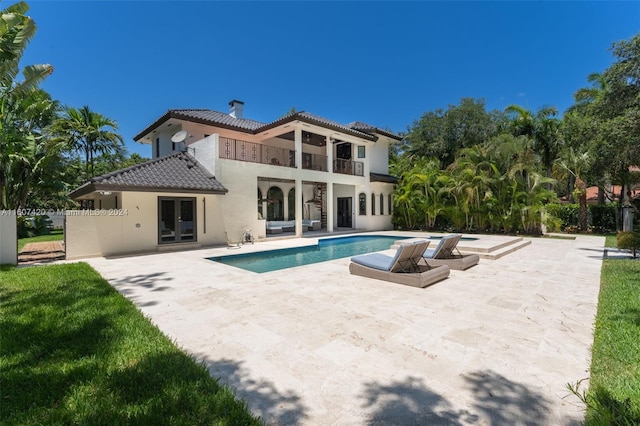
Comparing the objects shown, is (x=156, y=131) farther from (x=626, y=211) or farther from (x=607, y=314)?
(x=626, y=211)

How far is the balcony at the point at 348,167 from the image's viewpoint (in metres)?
23.6

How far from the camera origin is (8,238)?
1041 centimetres

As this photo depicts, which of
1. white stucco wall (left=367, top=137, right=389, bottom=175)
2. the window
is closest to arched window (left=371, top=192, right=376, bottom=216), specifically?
the window

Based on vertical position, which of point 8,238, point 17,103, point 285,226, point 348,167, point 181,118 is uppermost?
point 181,118

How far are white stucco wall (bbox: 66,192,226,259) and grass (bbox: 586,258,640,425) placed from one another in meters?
15.3

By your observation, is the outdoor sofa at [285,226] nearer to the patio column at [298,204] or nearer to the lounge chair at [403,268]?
the patio column at [298,204]

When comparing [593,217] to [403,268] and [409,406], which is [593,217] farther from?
[409,406]

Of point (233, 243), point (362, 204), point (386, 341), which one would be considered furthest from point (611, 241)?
point (233, 243)

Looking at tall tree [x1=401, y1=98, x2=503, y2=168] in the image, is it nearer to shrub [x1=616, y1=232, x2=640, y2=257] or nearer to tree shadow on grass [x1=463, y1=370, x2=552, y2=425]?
shrub [x1=616, y1=232, x2=640, y2=257]

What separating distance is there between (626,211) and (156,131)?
27.7m

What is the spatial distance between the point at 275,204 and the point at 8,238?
56.2 feet

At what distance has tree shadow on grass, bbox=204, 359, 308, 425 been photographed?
9.15 ft

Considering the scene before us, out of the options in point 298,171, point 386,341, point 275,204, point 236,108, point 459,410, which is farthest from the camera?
point 275,204

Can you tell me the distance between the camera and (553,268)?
31.3ft
